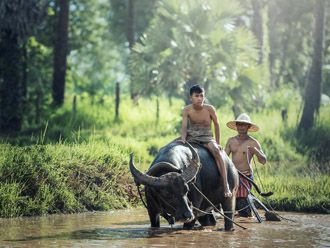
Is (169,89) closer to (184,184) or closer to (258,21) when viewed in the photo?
(258,21)

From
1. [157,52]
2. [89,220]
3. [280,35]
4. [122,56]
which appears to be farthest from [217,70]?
[122,56]

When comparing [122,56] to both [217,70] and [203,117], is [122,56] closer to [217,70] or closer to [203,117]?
[217,70]

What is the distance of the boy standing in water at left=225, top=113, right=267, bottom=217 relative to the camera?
14336 mm

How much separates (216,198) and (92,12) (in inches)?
1611

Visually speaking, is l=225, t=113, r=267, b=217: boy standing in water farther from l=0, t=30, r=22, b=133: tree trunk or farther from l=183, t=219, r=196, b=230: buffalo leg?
l=0, t=30, r=22, b=133: tree trunk

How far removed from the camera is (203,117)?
1274 cm

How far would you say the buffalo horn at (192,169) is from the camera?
38.2ft

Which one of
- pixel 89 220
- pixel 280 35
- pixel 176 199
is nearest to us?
pixel 176 199

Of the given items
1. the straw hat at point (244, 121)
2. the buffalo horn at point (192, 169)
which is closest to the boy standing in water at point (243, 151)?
the straw hat at point (244, 121)

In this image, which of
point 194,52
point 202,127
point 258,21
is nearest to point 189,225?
point 202,127

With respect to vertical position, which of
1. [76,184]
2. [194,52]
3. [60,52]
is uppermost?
[60,52]

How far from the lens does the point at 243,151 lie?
14.4 metres

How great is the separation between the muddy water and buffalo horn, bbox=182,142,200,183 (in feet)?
2.93

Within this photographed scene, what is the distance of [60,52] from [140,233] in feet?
71.8
